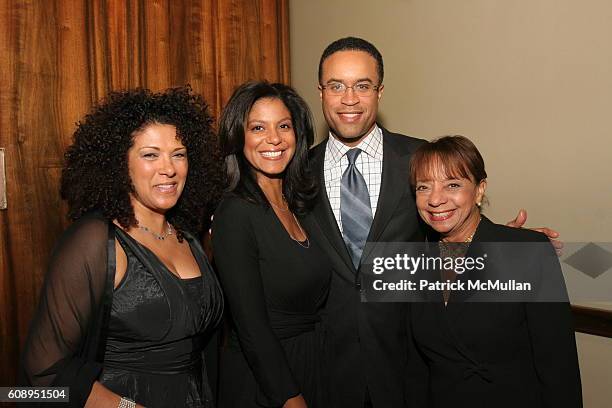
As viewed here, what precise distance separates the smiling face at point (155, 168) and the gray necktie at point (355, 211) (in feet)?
2.04

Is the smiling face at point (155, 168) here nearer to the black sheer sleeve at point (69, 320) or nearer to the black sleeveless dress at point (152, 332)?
the black sleeveless dress at point (152, 332)

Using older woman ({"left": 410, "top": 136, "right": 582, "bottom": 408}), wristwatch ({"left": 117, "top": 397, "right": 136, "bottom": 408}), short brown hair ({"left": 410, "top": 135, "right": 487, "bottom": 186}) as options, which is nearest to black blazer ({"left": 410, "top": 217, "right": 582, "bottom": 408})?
older woman ({"left": 410, "top": 136, "right": 582, "bottom": 408})

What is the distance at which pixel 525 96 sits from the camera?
218 centimetres

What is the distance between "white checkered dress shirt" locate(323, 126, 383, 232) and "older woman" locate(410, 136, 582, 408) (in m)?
0.32

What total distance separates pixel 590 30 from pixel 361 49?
803 millimetres

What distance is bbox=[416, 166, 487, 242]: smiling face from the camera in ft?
5.91

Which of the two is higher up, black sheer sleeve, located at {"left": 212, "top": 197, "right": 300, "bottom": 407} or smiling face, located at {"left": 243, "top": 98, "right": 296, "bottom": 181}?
smiling face, located at {"left": 243, "top": 98, "right": 296, "bottom": 181}

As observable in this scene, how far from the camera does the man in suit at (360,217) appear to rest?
80.0 inches

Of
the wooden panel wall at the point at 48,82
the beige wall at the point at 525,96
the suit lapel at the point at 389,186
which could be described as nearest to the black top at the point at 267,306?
the suit lapel at the point at 389,186

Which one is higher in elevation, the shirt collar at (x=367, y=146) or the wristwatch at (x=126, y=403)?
the shirt collar at (x=367, y=146)

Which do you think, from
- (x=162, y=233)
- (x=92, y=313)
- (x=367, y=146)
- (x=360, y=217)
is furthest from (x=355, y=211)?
(x=92, y=313)

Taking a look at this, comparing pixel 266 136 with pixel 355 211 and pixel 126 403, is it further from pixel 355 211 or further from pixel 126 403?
pixel 126 403

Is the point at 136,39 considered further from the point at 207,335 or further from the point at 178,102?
the point at 207,335

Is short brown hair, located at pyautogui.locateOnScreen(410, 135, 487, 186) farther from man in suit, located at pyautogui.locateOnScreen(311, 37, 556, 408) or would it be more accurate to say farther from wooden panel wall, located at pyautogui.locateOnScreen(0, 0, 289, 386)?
wooden panel wall, located at pyautogui.locateOnScreen(0, 0, 289, 386)
